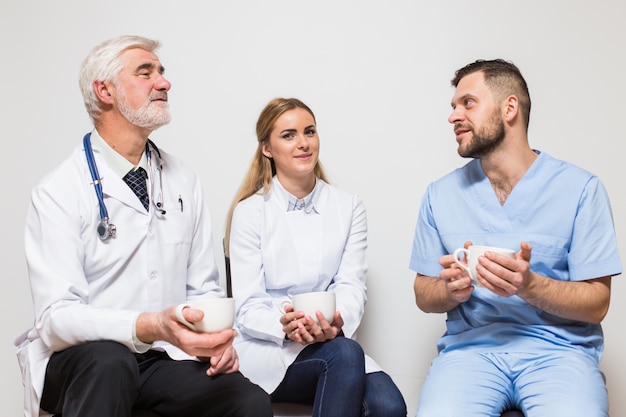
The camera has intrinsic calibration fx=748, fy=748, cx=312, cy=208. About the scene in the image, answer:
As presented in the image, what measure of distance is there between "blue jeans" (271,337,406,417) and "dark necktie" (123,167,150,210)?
2.19ft

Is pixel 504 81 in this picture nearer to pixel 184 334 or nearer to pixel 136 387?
pixel 184 334

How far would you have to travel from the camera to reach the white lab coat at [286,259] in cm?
240

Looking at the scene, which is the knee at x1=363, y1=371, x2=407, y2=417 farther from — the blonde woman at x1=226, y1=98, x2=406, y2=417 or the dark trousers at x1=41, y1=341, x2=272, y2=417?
the dark trousers at x1=41, y1=341, x2=272, y2=417

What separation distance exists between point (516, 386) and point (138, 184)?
1226mm

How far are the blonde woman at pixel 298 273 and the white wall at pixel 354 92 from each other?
0.43 meters

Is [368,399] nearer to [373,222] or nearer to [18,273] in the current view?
[373,222]

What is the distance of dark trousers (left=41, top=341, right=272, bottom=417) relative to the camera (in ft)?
5.87

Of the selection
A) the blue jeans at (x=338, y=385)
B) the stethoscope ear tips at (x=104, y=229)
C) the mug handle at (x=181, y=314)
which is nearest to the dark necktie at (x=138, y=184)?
the stethoscope ear tips at (x=104, y=229)

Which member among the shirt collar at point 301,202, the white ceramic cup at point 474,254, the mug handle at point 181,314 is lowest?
the mug handle at point 181,314

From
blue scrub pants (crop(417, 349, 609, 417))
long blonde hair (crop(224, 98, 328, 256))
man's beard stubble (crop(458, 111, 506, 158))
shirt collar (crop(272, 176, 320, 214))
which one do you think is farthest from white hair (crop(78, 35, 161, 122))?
blue scrub pants (crop(417, 349, 609, 417))

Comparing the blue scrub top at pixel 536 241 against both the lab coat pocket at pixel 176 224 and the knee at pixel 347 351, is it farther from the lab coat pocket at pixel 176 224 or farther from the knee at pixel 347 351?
the lab coat pocket at pixel 176 224

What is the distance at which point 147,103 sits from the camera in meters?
2.28

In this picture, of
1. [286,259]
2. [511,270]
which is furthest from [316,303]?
[511,270]

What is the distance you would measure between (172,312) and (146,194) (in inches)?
22.1
